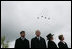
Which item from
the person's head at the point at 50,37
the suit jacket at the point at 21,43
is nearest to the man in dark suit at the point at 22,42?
the suit jacket at the point at 21,43

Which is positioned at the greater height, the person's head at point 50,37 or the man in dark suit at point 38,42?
the person's head at point 50,37

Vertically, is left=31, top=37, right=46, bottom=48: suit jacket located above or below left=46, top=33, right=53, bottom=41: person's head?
below

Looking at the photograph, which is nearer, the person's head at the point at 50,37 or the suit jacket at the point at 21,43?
the suit jacket at the point at 21,43

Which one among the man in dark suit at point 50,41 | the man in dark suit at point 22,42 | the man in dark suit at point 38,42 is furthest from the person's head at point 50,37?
the man in dark suit at point 22,42

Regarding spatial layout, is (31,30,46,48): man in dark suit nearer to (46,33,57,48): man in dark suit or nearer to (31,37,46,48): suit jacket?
(31,37,46,48): suit jacket

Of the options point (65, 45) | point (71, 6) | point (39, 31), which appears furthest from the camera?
point (71, 6)

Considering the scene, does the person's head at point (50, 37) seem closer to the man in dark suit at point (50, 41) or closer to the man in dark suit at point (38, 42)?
the man in dark suit at point (50, 41)

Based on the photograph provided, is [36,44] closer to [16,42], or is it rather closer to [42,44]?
[42,44]

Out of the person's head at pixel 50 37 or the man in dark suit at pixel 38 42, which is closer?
the man in dark suit at pixel 38 42

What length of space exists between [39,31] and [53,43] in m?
1.26

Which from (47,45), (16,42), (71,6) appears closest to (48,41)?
(47,45)

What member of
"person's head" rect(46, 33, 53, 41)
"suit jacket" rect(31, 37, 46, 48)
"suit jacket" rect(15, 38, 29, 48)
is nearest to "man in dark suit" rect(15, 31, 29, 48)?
"suit jacket" rect(15, 38, 29, 48)

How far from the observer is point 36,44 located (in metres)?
13.0

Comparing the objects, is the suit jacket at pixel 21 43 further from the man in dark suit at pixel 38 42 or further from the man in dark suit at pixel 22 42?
the man in dark suit at pixel 38 42
